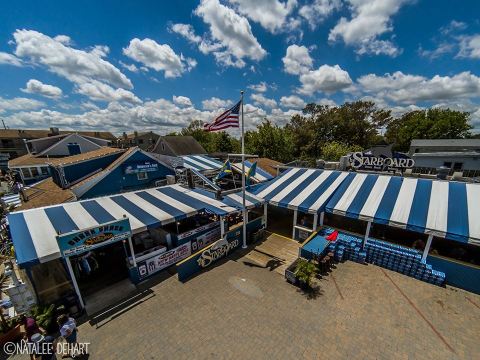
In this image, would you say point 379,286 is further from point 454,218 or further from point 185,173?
point 185,173

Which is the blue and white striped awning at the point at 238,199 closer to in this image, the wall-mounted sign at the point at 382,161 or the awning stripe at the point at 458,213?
the wall-mounted sign at the point at 382,161

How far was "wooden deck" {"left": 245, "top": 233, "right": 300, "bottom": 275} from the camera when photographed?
12.3 meters

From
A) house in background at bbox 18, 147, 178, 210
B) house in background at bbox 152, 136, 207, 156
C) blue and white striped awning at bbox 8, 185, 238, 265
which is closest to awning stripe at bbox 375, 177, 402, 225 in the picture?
blue and white striped awning at bbox 8, 185, 238, 265

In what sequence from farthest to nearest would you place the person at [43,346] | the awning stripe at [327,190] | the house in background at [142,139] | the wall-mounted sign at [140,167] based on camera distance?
the house in background at [142,139], the wall-mounted sign at [140,167], the awning stripe at [327,190], the person at [43,346]

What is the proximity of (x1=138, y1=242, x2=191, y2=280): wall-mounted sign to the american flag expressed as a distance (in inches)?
283

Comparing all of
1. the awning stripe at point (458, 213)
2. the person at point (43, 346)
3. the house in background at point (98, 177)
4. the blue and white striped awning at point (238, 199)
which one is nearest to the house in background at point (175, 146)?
the house in background at point (98, 177)

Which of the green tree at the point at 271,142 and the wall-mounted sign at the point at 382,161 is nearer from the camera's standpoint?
the wall-mounted sign at the point at 382,161

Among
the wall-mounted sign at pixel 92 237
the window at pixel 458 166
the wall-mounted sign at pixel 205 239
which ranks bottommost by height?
the wall-mounted sign at pixel 205 239

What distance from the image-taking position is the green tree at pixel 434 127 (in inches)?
1774

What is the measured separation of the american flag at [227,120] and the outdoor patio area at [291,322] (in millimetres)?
8426

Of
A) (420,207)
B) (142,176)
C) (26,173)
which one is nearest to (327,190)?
(420,207)

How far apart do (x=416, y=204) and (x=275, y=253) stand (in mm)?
8549

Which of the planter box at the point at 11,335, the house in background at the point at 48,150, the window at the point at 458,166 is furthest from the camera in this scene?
the window at the point at 458,166

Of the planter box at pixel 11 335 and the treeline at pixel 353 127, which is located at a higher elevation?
the treeline at pixel 353 127
